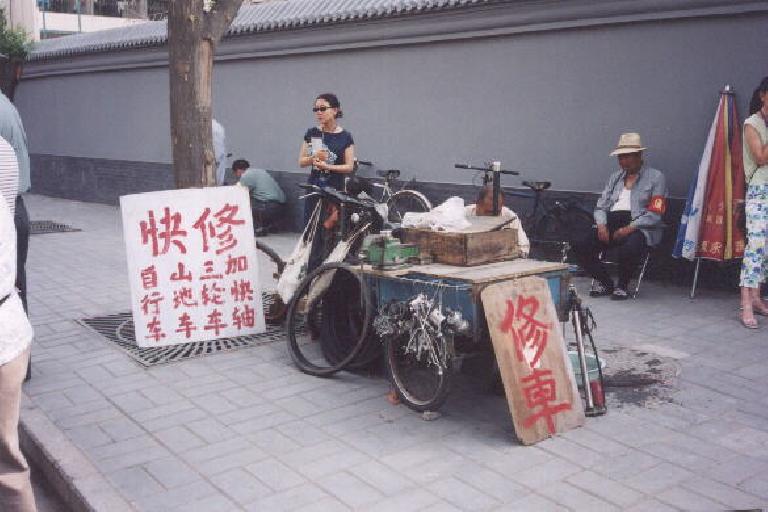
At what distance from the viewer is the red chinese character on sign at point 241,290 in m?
6.25

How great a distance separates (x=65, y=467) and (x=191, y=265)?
233cm

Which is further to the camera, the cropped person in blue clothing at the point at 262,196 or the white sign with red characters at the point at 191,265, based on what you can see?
the cropped person in blue clothing at the point at 262,196

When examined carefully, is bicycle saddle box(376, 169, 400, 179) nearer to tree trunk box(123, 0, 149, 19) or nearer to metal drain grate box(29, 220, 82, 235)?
metal drain grate box(29, 220, 82, 235)

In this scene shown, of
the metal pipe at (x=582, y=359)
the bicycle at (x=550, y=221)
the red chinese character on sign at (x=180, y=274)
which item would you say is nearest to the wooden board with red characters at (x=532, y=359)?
the metal pipe at (x=582, y=359)

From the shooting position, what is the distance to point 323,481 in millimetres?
3855

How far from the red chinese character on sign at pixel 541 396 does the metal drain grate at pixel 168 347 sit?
2.66 m

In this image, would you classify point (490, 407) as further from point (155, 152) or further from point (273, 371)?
point (155, 152)

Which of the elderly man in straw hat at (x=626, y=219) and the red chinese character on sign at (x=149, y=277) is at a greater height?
the elderly man in straw hat at (x=626, y=219)

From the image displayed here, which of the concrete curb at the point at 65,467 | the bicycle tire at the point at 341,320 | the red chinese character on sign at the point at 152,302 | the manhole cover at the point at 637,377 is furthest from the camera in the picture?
the red chinese character on sign at the point at 152,302

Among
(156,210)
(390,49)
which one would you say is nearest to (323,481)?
(156,210)

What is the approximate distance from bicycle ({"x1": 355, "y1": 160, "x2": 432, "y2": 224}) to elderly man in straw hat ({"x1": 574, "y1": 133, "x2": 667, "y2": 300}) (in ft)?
9.50

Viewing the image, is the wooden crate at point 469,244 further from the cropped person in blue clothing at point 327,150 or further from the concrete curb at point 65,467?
the concrete curb at point 65,467

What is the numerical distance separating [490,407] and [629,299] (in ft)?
10.6

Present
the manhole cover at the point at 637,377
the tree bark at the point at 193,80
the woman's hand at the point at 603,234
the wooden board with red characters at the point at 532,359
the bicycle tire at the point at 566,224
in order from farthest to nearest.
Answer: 1. the bicycle tire at the point at 566,224
2. the woman's hand at the point at 603,234
3. the tree bark at the point at 193,80
4. the manhole cover at the point at 637,377
5. the wooden board with red characters at the point at 532,359
